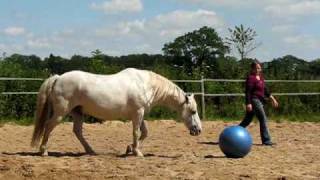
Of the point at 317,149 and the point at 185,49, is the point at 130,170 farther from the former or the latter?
the point at 185,49

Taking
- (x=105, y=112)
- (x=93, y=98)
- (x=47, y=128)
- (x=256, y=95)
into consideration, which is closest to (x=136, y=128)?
(x=105, y=112)

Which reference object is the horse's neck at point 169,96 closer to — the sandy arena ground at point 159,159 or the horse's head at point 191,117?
the horse's head at point 191,117

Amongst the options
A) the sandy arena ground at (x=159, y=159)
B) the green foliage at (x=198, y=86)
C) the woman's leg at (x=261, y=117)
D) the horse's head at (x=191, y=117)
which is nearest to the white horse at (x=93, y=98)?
the sandy arena ground at (x=159, y=159)

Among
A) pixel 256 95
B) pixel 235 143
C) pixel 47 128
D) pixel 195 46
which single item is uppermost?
pixel 195 46

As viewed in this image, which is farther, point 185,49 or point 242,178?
point 185,49

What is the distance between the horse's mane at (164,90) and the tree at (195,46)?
34.7 meters

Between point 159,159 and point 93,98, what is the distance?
1.36m

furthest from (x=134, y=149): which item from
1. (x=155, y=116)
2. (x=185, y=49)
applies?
(x=185, y=49)

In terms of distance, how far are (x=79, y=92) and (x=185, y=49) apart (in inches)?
1563

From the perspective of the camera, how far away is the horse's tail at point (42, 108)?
880 centimetres

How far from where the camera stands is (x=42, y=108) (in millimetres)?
8844

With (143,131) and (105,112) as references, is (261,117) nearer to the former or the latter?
(143,131)

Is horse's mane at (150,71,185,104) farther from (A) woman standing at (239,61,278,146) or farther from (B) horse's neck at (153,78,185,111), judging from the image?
(A) woman standing at (239,61,278,146)

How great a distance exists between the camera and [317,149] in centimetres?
1046
